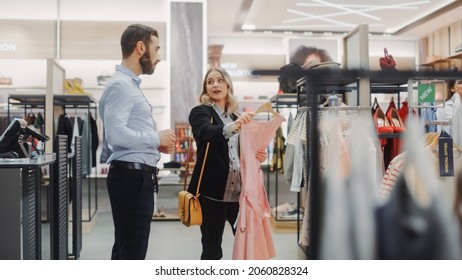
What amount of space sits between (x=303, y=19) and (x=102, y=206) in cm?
375

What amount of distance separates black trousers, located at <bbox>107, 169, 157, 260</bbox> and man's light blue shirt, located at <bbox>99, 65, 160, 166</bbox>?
6cm

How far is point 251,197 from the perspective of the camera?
1.80 m

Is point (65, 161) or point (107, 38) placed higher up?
point (107, 38)

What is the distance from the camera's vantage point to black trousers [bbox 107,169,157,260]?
153cm

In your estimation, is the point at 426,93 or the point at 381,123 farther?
the point at 381,123

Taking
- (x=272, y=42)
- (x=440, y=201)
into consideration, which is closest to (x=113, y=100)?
(x=440, y=201)

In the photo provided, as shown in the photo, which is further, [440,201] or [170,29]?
[170,29]

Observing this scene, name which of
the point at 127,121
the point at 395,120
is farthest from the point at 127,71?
the point at 395,120

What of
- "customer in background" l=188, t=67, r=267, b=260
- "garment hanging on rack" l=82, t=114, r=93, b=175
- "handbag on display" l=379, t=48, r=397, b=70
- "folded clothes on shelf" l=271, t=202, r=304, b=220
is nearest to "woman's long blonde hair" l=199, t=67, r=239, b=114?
"customer in background" l=188, t=67, r=267, b=260

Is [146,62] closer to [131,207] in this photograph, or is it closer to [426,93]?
[131,207]

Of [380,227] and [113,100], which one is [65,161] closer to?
[113,100]

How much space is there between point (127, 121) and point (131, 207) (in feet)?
0.90

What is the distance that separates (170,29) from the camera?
5340 millimetres

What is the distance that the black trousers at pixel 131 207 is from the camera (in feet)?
5.02
